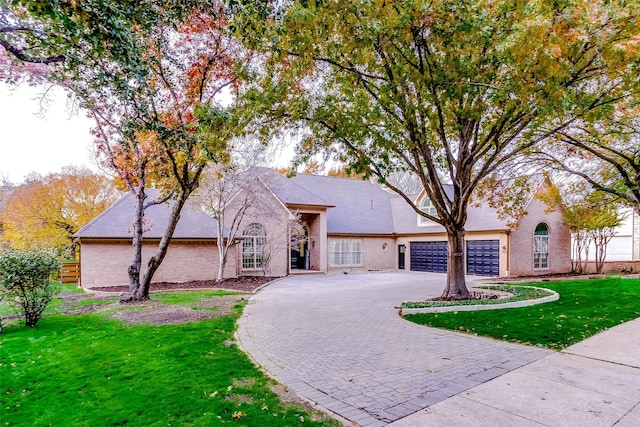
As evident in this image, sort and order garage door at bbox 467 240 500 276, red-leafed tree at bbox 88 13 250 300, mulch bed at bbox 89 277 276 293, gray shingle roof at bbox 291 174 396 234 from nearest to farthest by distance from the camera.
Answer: red-leafed tree at bbox 88 13 250 300, mulch bed at bbox 89 277 276 293, garage door at bbox 467 240 500 276, gray shingle roof at bbox 291 174 396 234

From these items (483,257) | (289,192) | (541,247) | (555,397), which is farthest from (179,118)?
(541,247)

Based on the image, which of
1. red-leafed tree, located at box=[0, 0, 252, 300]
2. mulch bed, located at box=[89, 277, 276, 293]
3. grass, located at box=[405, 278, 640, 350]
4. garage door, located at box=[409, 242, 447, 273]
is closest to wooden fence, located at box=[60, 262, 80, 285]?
mulch bed, located at box=[89, 277, 276, 293]

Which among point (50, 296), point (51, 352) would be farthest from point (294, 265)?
point (51, 352)

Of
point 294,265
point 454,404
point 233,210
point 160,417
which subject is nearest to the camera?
point 160,417

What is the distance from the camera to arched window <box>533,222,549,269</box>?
904 inches

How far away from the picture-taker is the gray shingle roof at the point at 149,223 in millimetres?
16891

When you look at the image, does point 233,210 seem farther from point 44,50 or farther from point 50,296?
point 44,50

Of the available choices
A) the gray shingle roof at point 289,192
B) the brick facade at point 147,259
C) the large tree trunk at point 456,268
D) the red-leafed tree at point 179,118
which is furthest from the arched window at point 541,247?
the red-leafed tree at point 179,118

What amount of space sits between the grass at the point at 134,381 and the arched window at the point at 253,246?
43.6ft

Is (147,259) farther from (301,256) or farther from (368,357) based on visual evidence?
(368,357)

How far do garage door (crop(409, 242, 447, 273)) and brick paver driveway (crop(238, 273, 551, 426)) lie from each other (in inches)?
573

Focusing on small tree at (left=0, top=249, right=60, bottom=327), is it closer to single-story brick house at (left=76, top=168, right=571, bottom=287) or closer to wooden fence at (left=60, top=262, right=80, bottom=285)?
single-story brick house at (left=76, top=168, right=571, bottom=287)

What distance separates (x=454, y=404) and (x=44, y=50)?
843 cm

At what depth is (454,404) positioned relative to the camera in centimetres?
436
